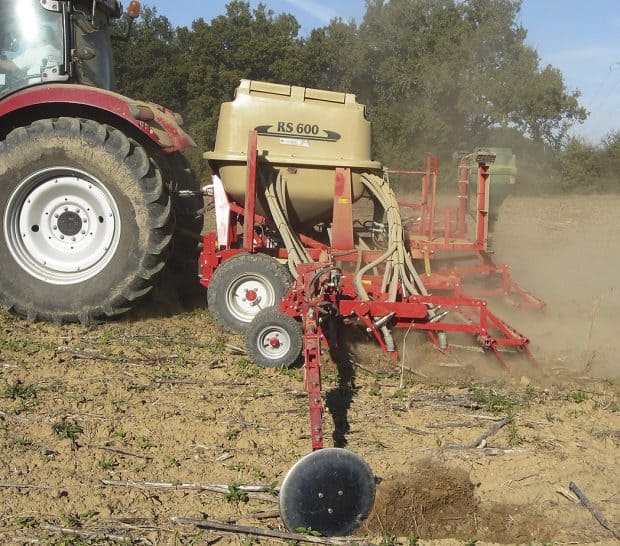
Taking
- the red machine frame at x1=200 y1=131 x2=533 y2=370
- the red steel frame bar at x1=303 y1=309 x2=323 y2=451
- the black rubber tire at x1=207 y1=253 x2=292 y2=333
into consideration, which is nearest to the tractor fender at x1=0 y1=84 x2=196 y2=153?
the red machine frame at x1=200 y1=131 x2=533 y2=370

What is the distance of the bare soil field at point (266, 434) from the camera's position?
326 centimetres

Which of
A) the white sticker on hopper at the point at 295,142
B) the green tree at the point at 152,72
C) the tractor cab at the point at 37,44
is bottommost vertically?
the white sticker on hopper at the point at 295,142

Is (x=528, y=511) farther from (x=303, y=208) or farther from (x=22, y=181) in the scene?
(x=22, y=181)

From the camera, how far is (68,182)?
601cm

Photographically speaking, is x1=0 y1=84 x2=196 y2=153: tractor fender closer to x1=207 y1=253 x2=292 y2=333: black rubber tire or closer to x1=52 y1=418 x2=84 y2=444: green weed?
x1=207 y1=253 x2=292 y2=333: black rubber tire

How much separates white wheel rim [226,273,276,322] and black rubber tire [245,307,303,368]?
0.83m

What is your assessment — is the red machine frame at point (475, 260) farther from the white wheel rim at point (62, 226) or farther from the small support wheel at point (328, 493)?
the small support wheel at point (328, 493)

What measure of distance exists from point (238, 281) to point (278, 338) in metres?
0.99

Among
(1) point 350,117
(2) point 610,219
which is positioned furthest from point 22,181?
(2) point 610,219

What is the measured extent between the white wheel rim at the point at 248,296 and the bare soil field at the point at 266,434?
338 millimetres

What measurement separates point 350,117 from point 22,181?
269 cm

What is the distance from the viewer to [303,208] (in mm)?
6707

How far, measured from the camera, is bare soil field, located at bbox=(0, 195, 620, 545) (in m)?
3.26

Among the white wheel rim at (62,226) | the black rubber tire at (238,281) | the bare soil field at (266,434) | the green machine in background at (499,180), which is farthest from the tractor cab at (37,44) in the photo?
the green machine in background at (499,180)
